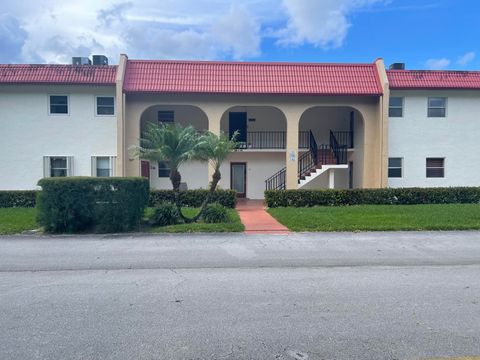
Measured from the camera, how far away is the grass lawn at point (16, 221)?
1132 cm

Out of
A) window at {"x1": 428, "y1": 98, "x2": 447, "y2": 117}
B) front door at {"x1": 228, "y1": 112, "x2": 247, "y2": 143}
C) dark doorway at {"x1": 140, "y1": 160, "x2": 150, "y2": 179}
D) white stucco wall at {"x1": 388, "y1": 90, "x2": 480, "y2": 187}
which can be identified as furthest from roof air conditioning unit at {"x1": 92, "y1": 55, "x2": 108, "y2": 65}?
window at {"x1": 428, "y1": 98, "x2": 447, "y2": 117}

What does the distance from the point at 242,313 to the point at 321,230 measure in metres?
6.86

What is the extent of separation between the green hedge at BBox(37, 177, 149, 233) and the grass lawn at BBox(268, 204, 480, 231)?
4881mm

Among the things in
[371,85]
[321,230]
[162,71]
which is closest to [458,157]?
[371,85]

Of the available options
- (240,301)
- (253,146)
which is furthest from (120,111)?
(240,301)

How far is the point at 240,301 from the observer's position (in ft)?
17.8

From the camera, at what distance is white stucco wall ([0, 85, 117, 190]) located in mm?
18766

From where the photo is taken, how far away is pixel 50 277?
6.79 meters

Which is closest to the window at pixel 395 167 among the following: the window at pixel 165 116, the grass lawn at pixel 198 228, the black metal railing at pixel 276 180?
the black metal railing at pixel 276 180

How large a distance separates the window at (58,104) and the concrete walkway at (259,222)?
990cm

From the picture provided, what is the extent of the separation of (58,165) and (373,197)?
1502 cm

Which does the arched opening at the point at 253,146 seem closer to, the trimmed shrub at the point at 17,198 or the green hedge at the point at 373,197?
the green hedge at the point at 373,197

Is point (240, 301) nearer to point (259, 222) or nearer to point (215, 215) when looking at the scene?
point (215, 215)

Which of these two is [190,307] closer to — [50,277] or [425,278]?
[50,277]
